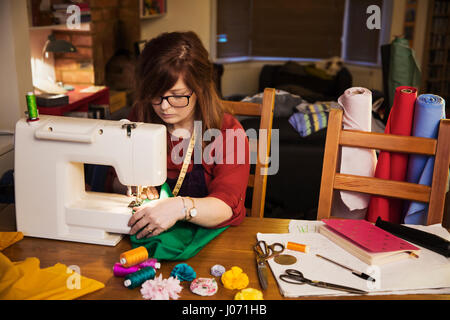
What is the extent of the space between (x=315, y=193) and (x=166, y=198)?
188 centimetres

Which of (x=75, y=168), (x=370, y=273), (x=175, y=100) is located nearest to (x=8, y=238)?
(x=75, y=168)

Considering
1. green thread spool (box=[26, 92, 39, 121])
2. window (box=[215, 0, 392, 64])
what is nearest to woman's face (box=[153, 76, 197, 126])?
green thread spool (box=[26, 92, 39, 121])

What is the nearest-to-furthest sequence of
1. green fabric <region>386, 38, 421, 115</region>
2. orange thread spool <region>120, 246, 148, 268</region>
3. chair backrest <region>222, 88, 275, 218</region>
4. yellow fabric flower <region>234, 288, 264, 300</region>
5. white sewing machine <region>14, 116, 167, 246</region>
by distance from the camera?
yellow fabric flower <region>234, 288, 264, 300</region>
orange thread spool <region>120, 246, 148, 268</region>
white sewing machine <region>14, 116, 167, 246</region>
chair backrest <region>222, 88, 275, 218</region>
green fabric <region>386, 38, 421, 115</region>

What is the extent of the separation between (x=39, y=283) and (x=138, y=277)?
8.5 inches

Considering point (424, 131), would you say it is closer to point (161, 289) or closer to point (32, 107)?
point (161, 289)

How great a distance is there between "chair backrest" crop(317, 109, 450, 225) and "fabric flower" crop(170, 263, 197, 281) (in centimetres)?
58

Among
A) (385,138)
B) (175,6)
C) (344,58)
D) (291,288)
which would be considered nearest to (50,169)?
(291,288)

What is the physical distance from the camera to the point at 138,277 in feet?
3.39

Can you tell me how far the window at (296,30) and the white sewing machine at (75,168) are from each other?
534cm

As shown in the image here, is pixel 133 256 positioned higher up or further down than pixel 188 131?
further down

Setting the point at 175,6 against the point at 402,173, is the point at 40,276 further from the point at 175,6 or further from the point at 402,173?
the point at 175,6

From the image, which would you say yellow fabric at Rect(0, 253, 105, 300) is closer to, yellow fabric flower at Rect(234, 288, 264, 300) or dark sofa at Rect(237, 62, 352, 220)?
yellow fabric flower at Rect(234, 288, 264, 300)

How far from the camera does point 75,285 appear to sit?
40.5 inches

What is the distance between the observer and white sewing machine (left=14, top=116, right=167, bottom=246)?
1.19 m
